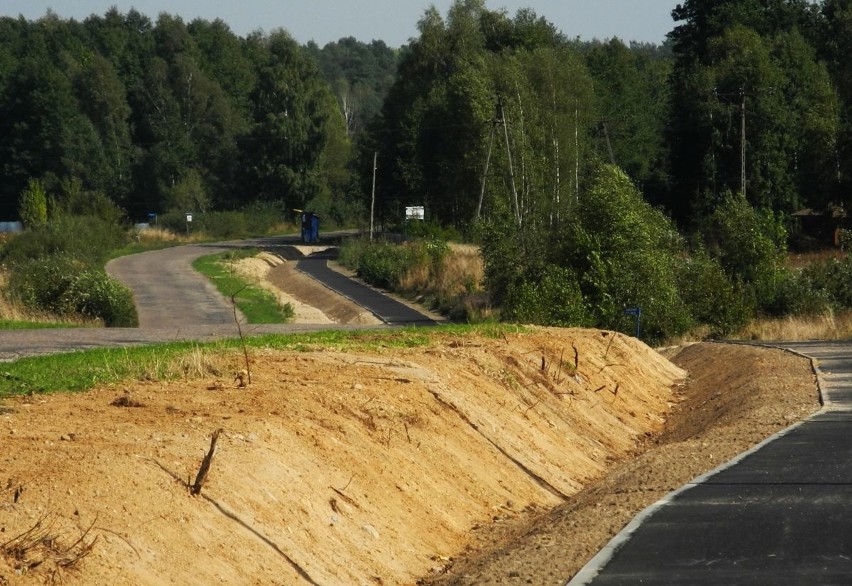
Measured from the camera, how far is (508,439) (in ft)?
49.4

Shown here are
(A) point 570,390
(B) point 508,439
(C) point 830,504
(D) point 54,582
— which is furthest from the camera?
(A) point 570,390

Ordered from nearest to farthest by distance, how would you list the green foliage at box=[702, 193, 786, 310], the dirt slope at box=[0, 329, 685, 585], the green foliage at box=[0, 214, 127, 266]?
the dirt slope at box=[0, 329, 685, 585] → the green foliage at box=[702, 193, 786, 310] → the green foliage at box=[0, 214, 127, 266]

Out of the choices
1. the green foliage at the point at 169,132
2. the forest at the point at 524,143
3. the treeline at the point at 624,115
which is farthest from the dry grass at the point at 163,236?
the treeline at the point at 624,115

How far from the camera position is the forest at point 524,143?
41.5m

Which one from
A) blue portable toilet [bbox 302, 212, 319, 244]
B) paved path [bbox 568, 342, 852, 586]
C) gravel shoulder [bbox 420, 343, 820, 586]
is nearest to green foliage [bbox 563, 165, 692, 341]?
gravel shoulder [bbox 420, 343, 820, 586]

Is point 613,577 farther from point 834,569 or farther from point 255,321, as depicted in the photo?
point 255,321

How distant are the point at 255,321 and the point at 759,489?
1299 inches

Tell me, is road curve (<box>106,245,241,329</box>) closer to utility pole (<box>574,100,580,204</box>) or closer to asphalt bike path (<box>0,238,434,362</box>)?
asphalt bike path (<box>0,238,434,362</box>)

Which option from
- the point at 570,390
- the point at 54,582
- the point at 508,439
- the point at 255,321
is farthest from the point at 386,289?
the point at 54,582

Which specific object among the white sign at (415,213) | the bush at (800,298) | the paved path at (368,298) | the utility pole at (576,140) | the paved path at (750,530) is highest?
the utility pole at (576,140)

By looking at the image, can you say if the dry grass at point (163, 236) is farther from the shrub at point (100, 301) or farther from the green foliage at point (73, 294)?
the shrub at point (100, 301)

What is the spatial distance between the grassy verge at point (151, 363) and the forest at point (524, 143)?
59.3 feet

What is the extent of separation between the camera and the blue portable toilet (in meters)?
90.9

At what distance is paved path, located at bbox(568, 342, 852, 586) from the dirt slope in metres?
1.82
